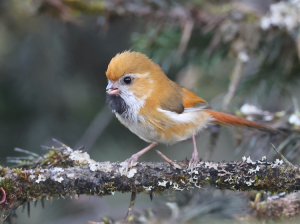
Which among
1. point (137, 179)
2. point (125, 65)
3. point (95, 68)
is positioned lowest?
point (137, 179)

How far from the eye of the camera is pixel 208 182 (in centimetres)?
168

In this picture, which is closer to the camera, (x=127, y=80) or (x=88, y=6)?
(x=127, y=80)

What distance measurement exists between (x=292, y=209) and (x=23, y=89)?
2.88 m

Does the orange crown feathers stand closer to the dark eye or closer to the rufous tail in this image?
the dark eye

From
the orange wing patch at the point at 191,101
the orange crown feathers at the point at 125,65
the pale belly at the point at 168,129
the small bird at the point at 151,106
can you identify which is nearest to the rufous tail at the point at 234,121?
the small bird at the point at 151,106

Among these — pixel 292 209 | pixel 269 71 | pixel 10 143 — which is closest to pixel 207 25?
pixel 269 71

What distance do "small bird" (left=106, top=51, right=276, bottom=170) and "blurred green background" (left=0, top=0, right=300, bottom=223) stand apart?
25 centimetres

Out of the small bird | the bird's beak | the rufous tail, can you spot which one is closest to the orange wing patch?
the small bird

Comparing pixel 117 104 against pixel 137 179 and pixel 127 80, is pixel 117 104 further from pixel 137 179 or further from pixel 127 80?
pixel 137 179

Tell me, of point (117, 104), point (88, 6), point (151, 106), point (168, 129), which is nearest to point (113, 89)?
point (117, 104)

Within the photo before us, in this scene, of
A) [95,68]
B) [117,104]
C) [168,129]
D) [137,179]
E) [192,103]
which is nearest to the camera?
[137,179]

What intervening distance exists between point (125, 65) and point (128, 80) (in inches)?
5.5

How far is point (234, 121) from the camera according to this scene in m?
2.67

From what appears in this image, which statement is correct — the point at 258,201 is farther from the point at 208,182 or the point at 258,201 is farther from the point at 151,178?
the point at 151,178
